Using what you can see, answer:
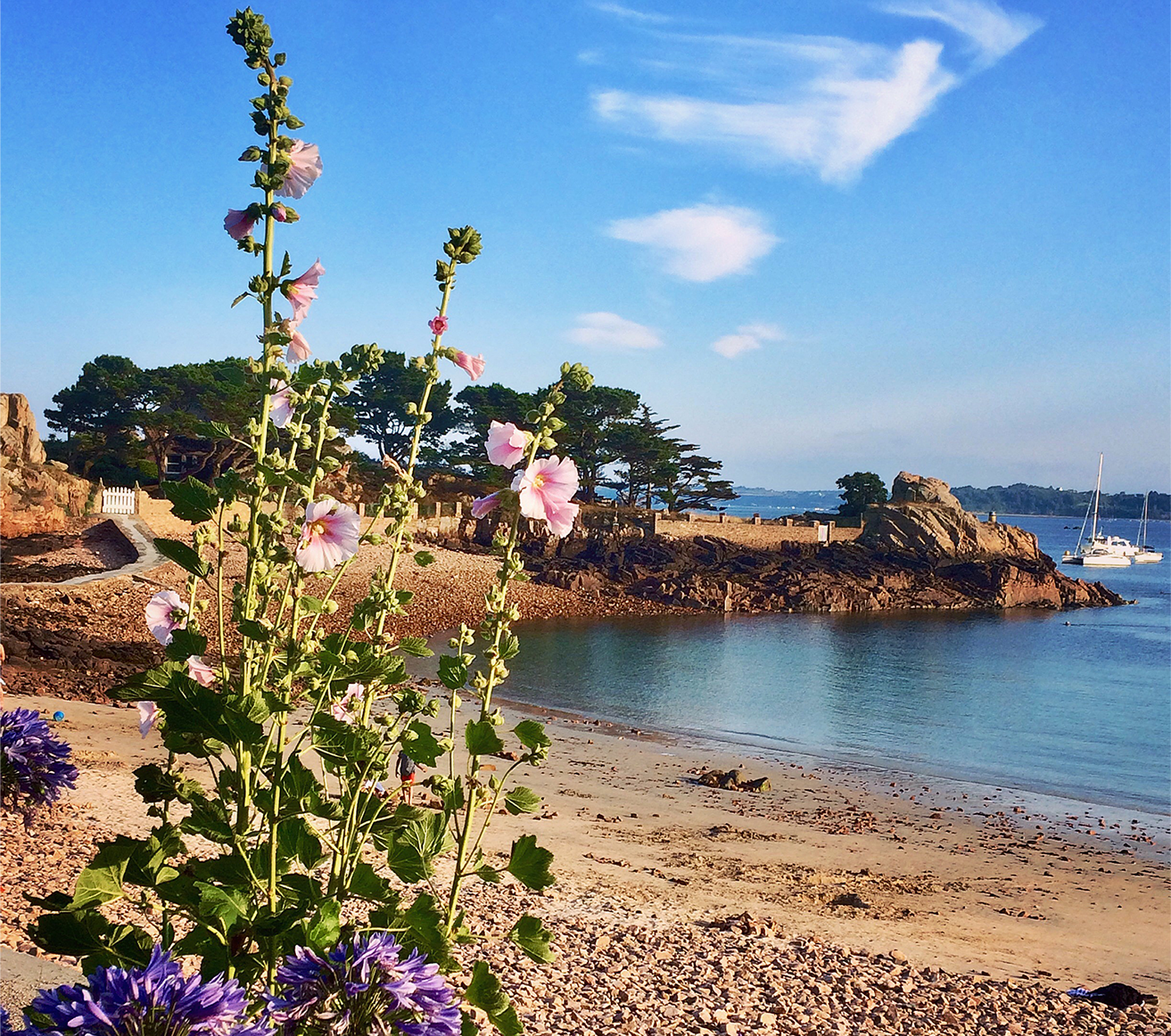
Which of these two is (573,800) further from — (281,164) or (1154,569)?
(1154,569)

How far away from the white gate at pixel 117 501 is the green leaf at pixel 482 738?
3283 cm

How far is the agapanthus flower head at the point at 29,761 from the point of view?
2.17 metres

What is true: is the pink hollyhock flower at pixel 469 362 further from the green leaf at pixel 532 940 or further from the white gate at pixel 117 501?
the white gate at pixel 117 501

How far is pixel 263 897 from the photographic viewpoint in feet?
6.28

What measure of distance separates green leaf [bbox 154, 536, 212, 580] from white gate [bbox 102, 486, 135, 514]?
107ft

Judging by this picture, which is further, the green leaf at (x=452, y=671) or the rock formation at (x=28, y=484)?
the rock formation at (x=28, y=484)

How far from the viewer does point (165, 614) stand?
208 cm

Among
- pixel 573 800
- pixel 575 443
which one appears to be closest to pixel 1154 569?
pixel 575 443

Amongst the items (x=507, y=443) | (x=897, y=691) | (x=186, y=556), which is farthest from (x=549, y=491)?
(x=897, y=691)

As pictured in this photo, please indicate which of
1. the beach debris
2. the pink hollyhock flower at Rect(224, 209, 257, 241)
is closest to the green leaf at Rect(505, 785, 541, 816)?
the pink hollyhock flower at Rect(224, 209, 257, 241)

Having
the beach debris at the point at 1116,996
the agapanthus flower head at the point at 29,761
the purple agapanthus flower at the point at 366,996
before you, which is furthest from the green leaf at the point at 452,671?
the beach debris at the point at 1116,996

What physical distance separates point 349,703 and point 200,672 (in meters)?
0.34

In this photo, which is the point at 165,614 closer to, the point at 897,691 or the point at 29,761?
the point at 29,761

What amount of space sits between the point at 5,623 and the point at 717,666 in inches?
710
